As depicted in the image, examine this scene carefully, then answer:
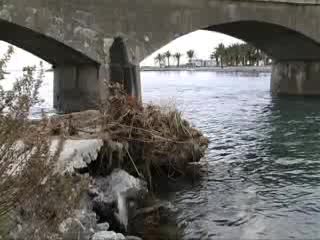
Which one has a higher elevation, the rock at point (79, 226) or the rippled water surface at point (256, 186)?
the rock at point (79, 226)

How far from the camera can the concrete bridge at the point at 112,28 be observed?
20.7 meters

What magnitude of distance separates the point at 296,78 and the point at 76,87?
1839 centimetres

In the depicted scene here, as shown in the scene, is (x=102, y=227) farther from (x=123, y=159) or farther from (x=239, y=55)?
(x=239, y=55)

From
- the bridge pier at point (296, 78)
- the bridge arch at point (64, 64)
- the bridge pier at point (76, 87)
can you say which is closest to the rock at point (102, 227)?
the bridge arch at point (64, 64)

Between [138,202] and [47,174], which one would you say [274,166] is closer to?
[138,202]

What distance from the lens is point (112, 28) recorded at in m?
22.6

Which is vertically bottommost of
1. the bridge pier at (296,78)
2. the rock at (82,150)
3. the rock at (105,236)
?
the rock at (105,236)

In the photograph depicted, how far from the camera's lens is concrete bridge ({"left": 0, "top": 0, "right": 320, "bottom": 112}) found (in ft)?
68.0

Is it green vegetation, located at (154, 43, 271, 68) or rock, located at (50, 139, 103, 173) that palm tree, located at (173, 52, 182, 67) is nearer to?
green vegetation, located at (154, 43, 271, 68)

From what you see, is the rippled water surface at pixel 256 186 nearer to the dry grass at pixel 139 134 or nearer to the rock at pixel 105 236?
the dry grass at pixel 139 134

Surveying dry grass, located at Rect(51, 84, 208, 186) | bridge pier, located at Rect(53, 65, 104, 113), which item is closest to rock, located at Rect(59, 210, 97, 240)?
dry grass, located at Rect(51, 84, 208, 186)

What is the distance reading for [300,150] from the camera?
53.9 feet

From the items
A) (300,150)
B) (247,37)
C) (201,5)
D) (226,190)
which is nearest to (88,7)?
(201,5)

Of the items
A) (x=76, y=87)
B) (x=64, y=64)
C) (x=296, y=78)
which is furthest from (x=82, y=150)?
(x=296, y=78)
